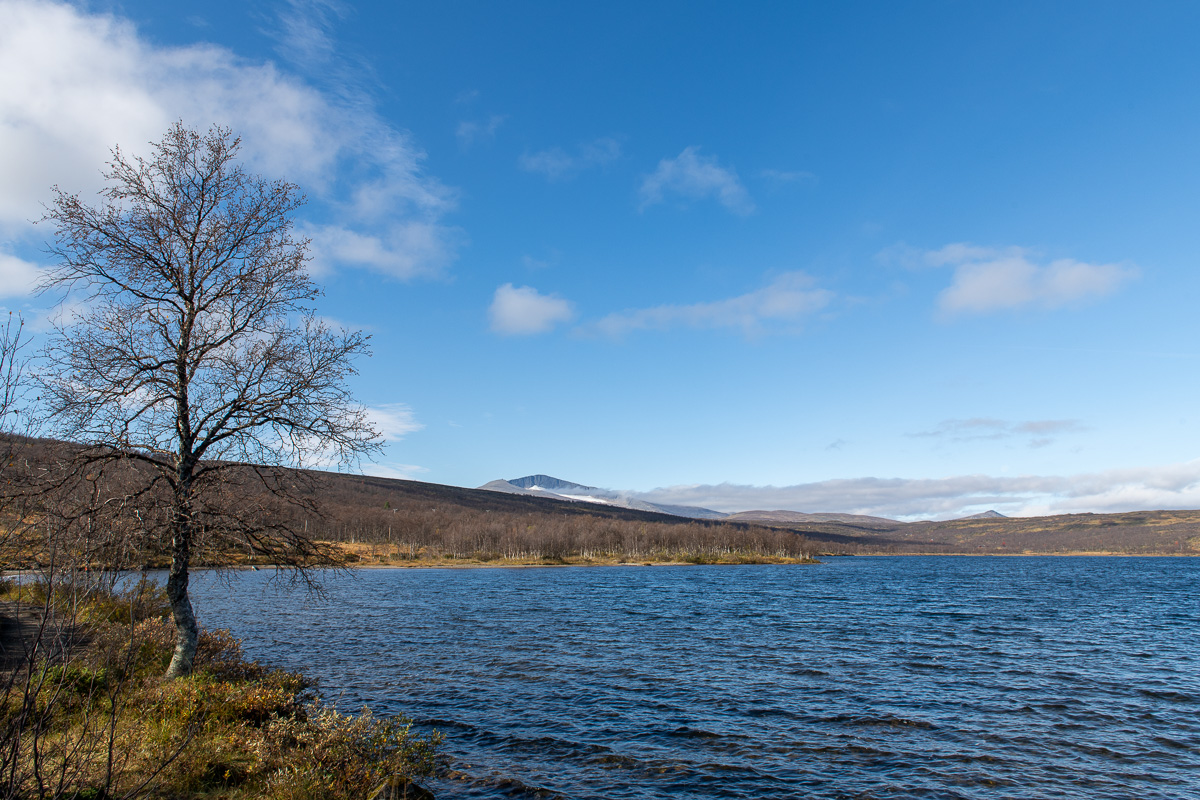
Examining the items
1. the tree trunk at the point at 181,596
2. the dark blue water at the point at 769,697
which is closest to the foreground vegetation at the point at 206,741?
the tree trunk at the point at 181,596

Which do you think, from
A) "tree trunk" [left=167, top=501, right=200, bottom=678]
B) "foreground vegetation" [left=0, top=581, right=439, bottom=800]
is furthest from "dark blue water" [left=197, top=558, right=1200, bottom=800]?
"foreground vegetation" [left=0, top=581, right=439, bottom=800]

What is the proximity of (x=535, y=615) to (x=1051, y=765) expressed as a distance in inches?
1616

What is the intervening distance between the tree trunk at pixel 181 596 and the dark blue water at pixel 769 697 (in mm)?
2434

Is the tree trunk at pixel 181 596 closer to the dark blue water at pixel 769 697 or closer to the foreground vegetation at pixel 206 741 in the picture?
the foreground vegetation at pixel 206 741

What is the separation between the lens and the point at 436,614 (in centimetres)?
5381

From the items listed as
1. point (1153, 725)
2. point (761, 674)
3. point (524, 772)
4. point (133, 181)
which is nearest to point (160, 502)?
point (133, 181)

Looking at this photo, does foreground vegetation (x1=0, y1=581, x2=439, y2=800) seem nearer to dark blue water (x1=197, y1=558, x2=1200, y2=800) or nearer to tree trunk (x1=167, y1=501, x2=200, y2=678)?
tree trunk (x1=167, y1=501, x2=200, y2=678)

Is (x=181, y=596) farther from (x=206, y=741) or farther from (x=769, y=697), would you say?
(x=769, y=697)

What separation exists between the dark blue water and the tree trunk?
95.8 inches

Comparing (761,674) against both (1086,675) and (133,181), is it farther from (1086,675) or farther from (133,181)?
(133,181)

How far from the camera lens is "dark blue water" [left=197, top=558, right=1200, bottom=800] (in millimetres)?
17281

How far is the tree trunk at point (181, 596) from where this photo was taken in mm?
16359

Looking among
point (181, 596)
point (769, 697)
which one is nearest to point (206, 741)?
point (181, 596)

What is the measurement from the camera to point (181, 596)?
17.3 metres
